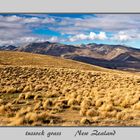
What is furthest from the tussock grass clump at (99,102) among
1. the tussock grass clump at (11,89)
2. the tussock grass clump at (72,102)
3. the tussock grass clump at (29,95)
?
the tussock grass clump at (11,89)

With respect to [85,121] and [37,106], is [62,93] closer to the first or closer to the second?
[37,106]

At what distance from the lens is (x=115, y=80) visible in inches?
1007

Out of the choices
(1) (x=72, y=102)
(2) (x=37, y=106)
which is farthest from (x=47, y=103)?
(1) (x=72, y=102)

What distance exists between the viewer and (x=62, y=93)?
21938 mm

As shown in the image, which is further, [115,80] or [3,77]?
[115,80]

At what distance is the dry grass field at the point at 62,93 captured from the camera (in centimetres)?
1809

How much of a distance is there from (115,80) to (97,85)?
128 centimetres

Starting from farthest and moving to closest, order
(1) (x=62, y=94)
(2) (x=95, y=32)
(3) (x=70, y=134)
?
(1) (x=62, y=94) < (2) (x=95, y=32) < (3) (x=70, y=134)

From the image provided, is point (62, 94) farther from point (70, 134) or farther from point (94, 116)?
point (70, 134)

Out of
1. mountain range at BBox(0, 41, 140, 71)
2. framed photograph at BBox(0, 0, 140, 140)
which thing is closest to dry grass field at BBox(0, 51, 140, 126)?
framed photograph at BBox(0, 0, 140, 140)

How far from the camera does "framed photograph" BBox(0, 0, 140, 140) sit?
682 inches

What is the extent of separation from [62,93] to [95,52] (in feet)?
7.72

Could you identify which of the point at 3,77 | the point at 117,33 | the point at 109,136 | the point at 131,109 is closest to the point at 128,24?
the point at 117,33

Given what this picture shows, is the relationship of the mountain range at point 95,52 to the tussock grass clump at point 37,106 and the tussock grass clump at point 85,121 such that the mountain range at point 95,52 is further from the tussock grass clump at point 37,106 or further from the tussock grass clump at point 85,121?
the tussock grass clump at point 85,121
